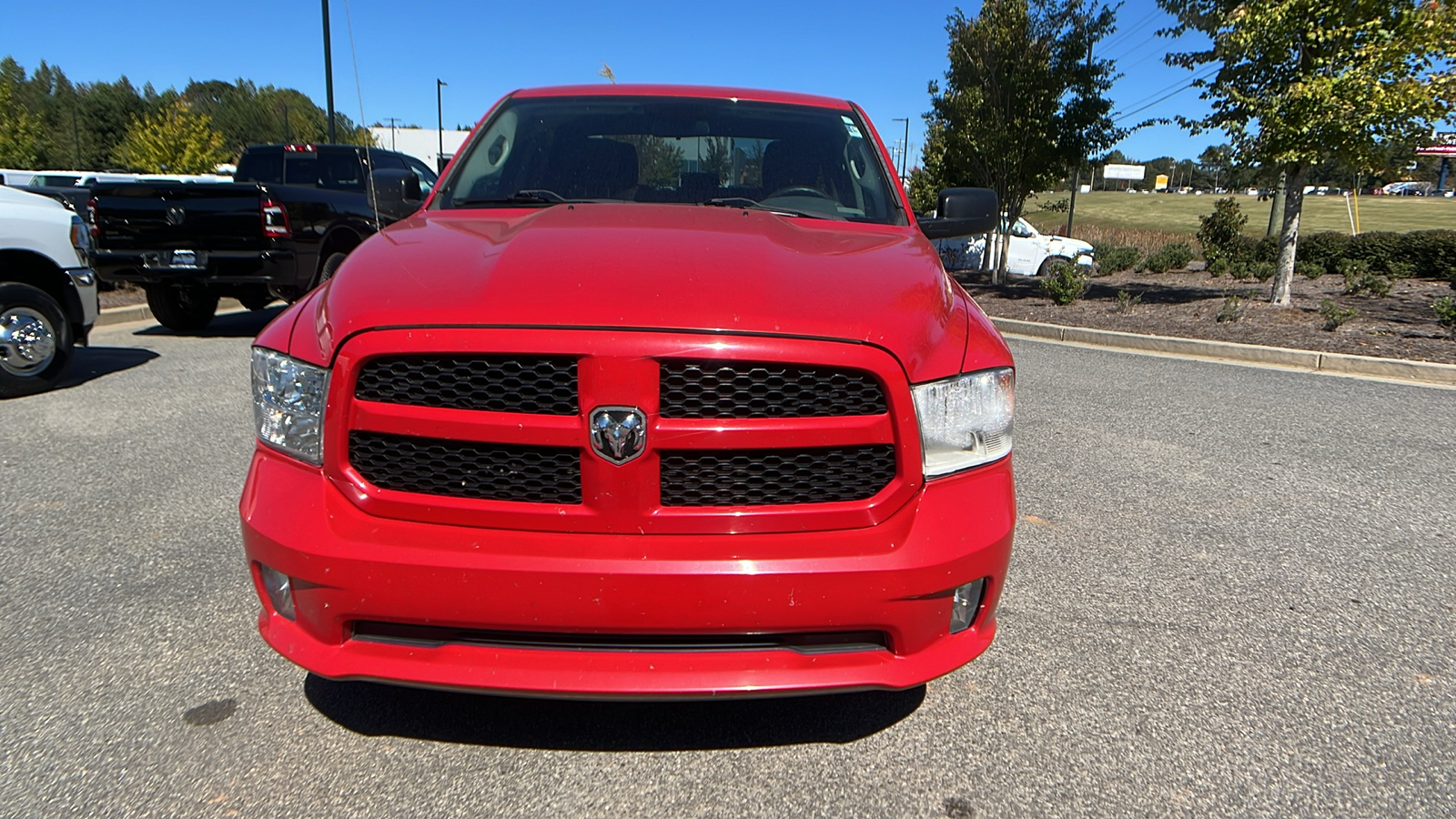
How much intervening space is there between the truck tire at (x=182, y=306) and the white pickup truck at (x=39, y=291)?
8.92 feet

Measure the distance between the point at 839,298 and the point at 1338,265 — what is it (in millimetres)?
19261

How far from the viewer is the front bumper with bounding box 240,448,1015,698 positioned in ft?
6.86

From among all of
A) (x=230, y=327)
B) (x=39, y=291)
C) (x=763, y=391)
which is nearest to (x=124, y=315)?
(x=230, y=327)

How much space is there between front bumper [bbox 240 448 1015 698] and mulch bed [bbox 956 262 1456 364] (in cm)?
927

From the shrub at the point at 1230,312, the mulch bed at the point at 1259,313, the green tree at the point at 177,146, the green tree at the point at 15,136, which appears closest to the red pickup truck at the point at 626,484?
the mulch bed at the point at 1259,313

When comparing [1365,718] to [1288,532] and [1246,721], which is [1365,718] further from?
[1288,532]

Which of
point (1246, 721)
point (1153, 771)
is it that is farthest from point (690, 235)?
point (1246, 721)

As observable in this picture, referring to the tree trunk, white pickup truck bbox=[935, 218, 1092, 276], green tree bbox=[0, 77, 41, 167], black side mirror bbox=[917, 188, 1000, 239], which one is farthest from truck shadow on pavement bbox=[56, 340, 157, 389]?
green tree bbox=[0, 77, 41, 167]

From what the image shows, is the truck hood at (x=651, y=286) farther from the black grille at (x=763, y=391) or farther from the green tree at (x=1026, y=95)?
the green tree at (x=1026, y=95)

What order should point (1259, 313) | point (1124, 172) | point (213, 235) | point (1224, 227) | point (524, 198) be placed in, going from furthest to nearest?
point (1124, 172), point (1224, 227), point (1259, 313), point (213, 235), point (524, 198)

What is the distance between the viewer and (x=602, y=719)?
2688 millimetres

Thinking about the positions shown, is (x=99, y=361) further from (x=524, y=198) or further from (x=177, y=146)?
(x=177, y=146)

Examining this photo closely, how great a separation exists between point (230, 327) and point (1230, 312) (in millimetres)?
11596

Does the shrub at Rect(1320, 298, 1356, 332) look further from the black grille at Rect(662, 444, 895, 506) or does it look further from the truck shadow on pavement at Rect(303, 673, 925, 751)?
the black grille at Rect(662, 444, 895, 506)
